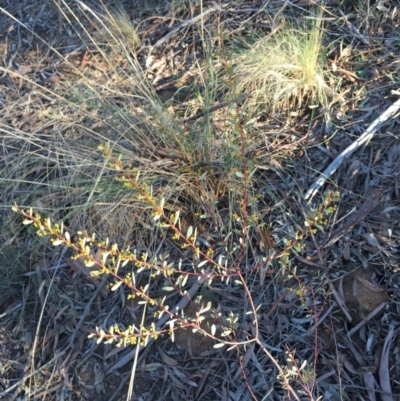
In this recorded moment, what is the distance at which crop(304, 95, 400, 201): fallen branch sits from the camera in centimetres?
236

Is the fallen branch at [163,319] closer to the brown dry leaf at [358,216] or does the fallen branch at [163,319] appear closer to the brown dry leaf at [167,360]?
the brown dry leaf at [167,360]

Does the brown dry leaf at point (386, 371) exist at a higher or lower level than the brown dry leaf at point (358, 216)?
lower

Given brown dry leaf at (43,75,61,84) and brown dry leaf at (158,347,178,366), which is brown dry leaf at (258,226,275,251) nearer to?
brown dry leaf at (158,347,178,366)

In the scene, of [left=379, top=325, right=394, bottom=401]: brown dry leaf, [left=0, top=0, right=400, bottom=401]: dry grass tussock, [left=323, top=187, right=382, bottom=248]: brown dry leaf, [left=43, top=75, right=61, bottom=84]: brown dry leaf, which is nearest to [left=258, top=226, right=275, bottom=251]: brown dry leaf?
[left=0, top=0, right=400, bottom=401]: dry grass tussock

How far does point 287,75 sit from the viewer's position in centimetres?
269

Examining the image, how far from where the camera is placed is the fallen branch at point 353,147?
2359 millimetres

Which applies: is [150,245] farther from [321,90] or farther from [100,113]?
[321,90]

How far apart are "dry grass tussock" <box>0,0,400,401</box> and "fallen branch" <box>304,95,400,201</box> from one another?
0.05 m

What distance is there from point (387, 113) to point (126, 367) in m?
1.64

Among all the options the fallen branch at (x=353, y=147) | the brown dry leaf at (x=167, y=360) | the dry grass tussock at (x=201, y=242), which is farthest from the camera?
the fallen branch at (x=353, y=147)

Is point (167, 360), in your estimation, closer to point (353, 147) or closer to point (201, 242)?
point (201, 242)

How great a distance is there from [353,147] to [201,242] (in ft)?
2.68

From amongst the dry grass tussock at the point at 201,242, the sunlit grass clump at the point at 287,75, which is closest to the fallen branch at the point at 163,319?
the dry grass tussock at the point at 201,242

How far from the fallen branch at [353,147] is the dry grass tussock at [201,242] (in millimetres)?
53
